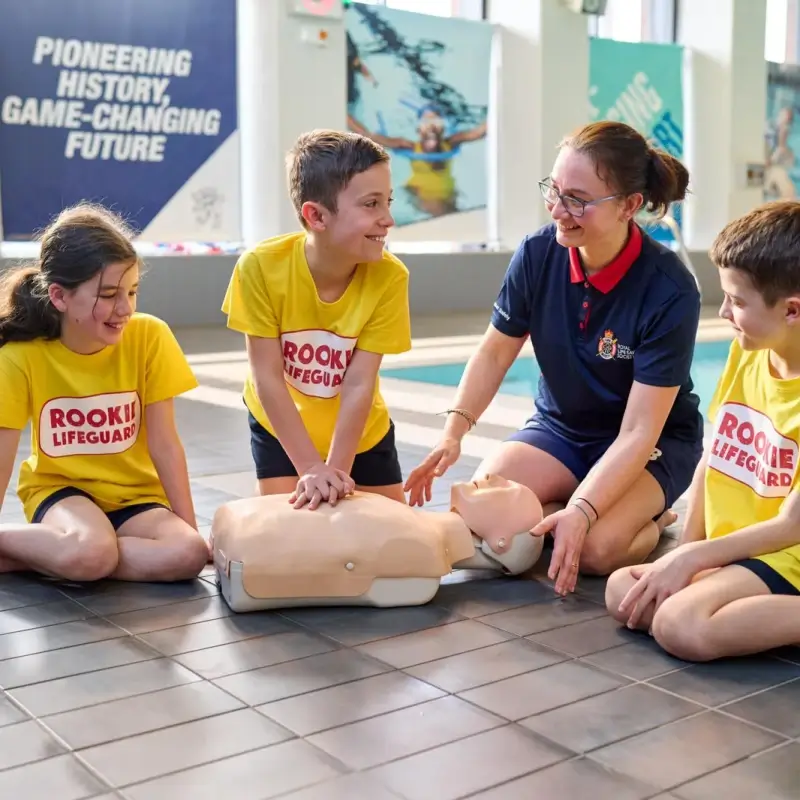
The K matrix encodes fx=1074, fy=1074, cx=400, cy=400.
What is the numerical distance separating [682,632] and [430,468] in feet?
2.14

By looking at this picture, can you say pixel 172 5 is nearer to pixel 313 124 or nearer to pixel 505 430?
pixel 313 124

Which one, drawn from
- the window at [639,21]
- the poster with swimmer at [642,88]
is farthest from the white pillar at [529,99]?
the window at [639,21]

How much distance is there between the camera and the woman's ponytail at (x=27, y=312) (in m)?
2.03

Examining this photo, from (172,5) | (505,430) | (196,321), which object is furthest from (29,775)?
(172,5)

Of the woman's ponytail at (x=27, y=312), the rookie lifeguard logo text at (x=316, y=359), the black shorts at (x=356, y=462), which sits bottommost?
the black shorts at (x=356, y=462)

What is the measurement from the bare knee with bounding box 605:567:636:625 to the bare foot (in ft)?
1.44

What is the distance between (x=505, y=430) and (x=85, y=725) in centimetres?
252

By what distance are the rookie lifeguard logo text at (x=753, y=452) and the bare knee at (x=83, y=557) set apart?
109cm

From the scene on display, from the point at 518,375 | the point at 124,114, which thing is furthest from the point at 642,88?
the point at 518,375

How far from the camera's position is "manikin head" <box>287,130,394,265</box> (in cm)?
202

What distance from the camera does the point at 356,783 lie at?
1223 mm

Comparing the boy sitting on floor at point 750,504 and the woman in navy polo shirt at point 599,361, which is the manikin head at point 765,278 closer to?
the boy sitting on floor at point 750,504

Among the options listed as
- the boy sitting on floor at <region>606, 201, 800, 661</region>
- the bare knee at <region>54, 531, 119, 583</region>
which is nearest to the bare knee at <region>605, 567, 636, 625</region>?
the boy sitting on floor at <region>606, 201, 800, 661</region>

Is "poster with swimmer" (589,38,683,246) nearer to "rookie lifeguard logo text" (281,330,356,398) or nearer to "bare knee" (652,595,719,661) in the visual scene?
"rookie lifeguard logo text" (281,330,356,398)
